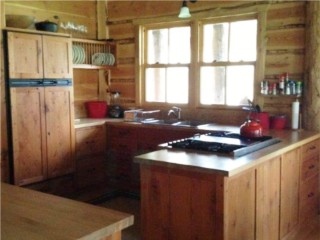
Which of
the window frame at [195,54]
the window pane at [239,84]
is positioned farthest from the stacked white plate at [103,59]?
the window pane at [239,84]

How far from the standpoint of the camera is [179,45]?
4871 mm

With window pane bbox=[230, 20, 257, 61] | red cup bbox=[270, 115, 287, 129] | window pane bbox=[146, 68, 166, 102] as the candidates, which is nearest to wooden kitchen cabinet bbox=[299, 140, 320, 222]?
red cup bbox=[270, 115, 287, 129]

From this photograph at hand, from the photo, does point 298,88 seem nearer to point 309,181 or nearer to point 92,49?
point 309,181

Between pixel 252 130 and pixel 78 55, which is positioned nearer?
pixel 252 130

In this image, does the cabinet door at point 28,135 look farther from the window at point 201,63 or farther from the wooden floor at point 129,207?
the window at point 201,63

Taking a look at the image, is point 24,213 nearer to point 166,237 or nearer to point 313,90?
point 166,237

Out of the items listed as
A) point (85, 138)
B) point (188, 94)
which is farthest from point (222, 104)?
point (85, 138)

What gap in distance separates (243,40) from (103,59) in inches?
75.9

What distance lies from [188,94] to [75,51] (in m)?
1.53

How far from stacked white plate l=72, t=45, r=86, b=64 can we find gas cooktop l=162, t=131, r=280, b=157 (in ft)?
7.32

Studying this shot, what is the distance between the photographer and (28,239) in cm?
129

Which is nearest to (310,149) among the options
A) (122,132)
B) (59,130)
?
(122,132)

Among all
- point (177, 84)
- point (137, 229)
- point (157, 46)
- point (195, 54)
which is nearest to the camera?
point (137, 229)

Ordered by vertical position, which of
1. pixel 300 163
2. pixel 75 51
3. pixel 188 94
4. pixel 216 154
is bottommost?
pixel 300 163
